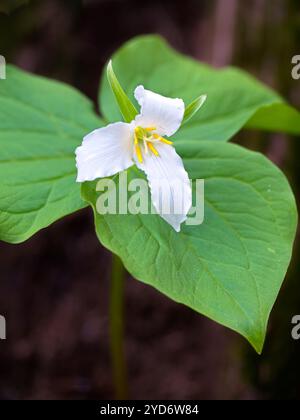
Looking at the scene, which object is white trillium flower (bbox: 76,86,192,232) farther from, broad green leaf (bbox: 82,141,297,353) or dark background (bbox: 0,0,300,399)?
dark background (bbox: 0,0,300,399)

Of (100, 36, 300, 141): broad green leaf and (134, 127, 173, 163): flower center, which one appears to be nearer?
(134, 127, 173, 163): flower center

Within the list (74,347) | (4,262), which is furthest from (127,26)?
(74,347)

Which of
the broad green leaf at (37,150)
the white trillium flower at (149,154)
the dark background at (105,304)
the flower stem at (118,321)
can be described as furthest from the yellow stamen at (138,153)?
the dark background at (105,304)

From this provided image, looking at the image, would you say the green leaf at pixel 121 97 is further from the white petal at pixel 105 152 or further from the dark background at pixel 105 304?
the dark background at pixel 105 304

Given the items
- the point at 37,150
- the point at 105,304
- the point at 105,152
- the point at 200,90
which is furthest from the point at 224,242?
the point at 105,304

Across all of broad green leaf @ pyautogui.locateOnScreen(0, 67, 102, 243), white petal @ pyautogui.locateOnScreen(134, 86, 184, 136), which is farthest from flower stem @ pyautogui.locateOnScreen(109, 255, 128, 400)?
white petal @ pyautogui.locateOnScreen(134, 86, 184, 136)

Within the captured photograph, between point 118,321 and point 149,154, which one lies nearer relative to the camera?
point 149,154

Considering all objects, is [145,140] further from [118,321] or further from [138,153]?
[118,321]
